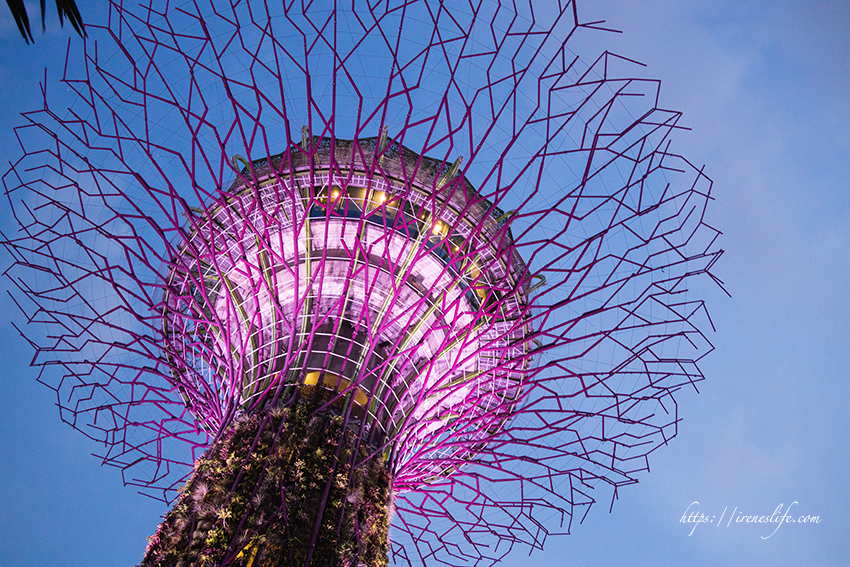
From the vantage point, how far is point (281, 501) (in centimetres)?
1251

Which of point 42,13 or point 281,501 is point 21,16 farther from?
point 281,501

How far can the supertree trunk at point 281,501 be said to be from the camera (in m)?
11.9

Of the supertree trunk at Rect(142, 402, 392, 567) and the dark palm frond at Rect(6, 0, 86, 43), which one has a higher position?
the dark palm frond at Rect(6, 0, 86, 43)

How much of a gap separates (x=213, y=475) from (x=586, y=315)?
10.5 metres

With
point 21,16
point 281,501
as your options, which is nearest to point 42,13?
point 21,16

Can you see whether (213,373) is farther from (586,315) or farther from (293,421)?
(586,315)

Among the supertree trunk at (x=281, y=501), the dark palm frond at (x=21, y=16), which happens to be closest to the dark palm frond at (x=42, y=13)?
the dark palm frond at (x=21, y=16)

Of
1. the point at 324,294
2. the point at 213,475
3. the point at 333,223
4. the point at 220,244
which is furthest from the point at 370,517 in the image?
the point at 220,244

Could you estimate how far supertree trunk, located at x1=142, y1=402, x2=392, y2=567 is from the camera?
11.9 meters

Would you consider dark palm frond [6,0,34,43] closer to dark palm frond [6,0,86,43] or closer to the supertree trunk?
dark palm frond [6,0,86,43]

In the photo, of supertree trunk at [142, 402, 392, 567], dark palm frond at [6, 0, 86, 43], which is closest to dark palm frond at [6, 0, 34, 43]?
dark palm frond at [6, 0, 86, 43]

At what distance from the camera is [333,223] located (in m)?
18.2

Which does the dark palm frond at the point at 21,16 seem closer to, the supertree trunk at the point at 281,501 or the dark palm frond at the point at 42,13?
the dark palm frond at the point at 42,13

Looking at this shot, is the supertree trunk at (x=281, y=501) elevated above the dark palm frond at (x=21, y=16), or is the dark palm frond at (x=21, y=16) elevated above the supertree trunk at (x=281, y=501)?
the dark palm frond at (x=21, y=16)
